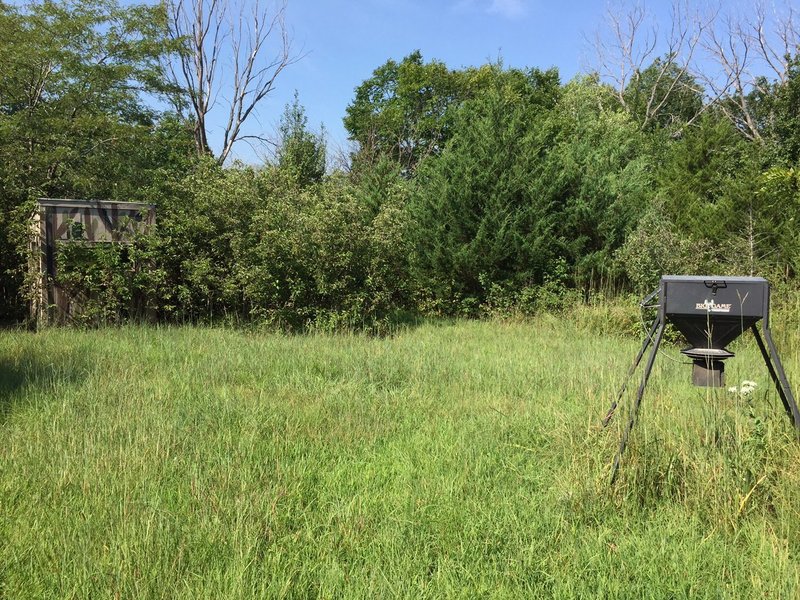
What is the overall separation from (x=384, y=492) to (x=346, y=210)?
23.3ft

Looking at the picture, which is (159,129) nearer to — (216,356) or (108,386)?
(216,356)

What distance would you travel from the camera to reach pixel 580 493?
346 cm

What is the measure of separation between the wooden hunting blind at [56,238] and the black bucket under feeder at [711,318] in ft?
27.6

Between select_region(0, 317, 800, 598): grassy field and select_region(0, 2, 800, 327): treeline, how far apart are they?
405 centimetres

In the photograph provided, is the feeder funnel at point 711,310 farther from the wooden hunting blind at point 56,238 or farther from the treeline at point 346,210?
the wooden hunting blind at point 56,238

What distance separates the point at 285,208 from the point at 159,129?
32.7 feet

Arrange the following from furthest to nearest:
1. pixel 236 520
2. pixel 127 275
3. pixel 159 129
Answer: pixel 159 129 → pixel 127 275 → pixel 236 520

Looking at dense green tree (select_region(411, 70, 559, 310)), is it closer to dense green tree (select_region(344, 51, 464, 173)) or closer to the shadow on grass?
the shadow on grass

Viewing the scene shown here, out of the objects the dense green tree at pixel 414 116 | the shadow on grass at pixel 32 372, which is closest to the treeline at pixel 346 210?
the shadow on grass at pixel 32 372

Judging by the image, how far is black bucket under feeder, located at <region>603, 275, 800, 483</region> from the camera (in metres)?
3.59

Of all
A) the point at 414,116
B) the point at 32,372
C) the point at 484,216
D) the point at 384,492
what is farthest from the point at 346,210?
the point at 414,116

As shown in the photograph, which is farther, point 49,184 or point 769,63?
point 769,63

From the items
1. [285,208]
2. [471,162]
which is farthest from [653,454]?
[471,162]

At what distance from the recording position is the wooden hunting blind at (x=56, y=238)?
8922 millimetres
